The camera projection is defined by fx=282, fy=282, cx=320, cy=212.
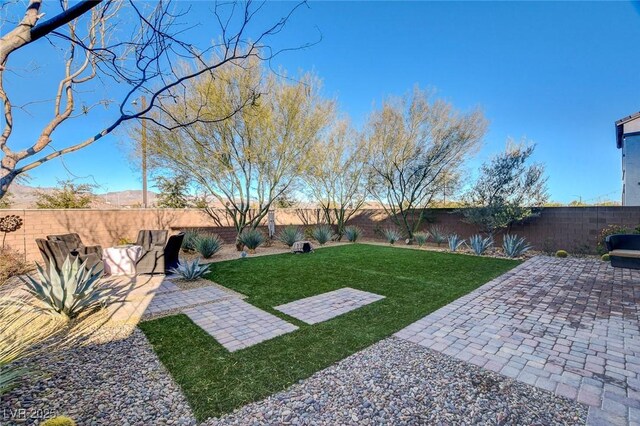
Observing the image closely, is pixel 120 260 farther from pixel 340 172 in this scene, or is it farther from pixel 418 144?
pixel 418 144

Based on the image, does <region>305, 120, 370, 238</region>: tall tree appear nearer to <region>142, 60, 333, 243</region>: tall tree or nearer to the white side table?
<region>142, 60, 333, 243</region>: tall tree

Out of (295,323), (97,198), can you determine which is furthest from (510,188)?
(97,198)

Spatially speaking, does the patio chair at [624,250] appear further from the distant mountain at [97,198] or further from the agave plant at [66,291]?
the distant mountain at [97,198]

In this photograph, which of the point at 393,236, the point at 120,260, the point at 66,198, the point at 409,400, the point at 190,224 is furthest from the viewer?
the point at 393,236

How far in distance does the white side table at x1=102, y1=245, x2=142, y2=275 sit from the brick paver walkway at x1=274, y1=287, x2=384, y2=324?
4.18 m

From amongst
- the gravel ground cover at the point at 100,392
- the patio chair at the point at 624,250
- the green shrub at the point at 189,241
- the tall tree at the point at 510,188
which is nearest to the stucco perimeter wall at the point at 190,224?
the tall tree at the point at 510,188

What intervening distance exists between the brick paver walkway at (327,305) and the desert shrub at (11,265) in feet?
20.4

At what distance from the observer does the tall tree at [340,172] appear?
12.4 metres

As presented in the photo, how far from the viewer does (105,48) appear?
190 centimetres

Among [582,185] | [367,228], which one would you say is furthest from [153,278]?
[582,185]

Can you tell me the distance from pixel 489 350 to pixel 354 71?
29.6 feet

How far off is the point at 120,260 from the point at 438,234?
423 inches

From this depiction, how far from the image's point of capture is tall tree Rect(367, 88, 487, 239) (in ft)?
36.4

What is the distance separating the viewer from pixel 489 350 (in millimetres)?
2887
